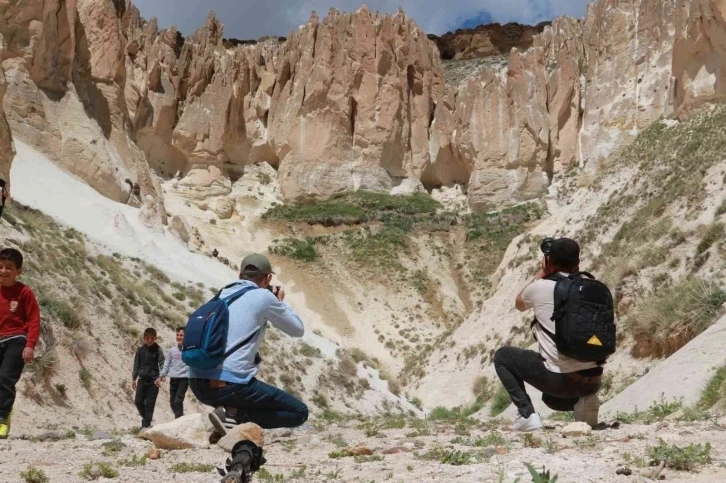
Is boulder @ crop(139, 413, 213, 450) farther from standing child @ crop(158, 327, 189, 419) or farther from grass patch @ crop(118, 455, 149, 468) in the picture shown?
standing child @ crop(158, 327, 189, 419)

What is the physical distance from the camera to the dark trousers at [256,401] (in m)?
3.96

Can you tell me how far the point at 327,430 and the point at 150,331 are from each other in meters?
2.97

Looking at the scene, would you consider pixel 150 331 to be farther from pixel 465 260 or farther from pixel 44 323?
pixel 465 260

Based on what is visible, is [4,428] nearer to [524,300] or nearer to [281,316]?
[281,316]

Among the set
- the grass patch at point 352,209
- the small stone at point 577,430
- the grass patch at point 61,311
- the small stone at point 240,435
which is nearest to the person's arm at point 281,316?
the small stone at point 240,435

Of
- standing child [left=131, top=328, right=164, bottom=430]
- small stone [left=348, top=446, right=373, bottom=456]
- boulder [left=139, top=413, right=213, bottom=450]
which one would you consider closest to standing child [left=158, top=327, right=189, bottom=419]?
standing child [left=131, top=328, right=164, bottom=430]

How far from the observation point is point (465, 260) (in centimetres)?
3609

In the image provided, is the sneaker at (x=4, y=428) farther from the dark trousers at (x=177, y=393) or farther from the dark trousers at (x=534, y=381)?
the dark trousers at (x=534, y=381)

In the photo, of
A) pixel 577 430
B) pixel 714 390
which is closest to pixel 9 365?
pixel 577 430

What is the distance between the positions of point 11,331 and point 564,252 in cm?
483

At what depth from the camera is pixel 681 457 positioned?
3648 mm

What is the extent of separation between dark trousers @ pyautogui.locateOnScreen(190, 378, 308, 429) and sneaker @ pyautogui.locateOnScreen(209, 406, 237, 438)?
0.19ft

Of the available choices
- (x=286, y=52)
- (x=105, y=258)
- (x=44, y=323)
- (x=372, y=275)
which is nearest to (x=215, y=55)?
(x=286, y=52)

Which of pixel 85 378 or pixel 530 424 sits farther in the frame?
pixel 85 378
